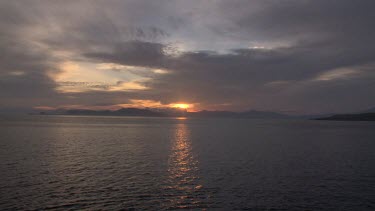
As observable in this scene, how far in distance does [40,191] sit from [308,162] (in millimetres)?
44130

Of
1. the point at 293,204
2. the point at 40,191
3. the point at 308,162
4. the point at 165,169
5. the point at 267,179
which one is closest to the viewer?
the point at 293,204

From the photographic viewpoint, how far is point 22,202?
26656mm

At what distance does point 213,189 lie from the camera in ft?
107

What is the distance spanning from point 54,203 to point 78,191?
4254 millimetres

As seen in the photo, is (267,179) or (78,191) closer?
(78,191)

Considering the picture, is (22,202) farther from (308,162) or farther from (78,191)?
(308,162)

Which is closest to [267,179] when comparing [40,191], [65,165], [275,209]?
[275,209]

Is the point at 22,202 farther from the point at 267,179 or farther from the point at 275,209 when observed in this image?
the point at 267,179

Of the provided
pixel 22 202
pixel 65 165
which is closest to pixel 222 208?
pixel 22 202

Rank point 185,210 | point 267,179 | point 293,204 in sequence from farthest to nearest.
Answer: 1. point 267,179
2. point 293,204
3. point 185,210

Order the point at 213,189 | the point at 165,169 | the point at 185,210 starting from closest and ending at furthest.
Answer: the point at 185,210
the point at 213,189
the point at 165,169

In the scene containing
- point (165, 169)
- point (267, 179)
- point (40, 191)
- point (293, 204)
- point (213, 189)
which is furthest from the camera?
point (165, 169)

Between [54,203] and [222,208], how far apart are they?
A: 15.8 meters

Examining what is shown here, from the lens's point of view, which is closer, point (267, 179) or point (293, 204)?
point (293, 204)
